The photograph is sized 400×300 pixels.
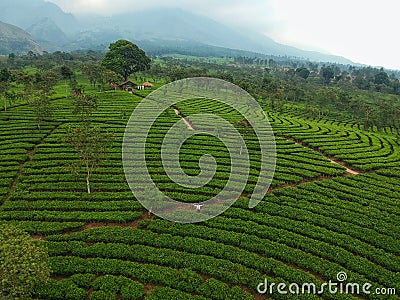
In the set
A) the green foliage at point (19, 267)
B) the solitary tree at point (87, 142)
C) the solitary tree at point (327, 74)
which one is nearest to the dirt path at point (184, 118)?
the solitary tree at point (87, 142)

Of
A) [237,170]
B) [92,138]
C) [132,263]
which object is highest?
[92,138]

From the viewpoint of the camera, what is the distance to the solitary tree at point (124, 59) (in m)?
81.9

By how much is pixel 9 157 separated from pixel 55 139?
275 inches

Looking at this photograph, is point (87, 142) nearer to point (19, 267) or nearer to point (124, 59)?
point (19, 267)

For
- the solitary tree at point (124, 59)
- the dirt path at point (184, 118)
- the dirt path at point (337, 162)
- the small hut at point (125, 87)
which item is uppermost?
the solitary tree at point (124, 59)

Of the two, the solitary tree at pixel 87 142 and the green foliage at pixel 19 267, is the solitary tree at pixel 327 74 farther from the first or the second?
the green foliage at pixel 19 267

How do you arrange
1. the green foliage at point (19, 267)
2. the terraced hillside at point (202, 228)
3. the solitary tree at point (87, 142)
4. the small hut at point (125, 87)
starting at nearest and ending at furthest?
1. the green foliage at point (19, 267)
2. the terraced hillside at point (202, 228)
3. the solitary tree at point (87, 142)
4. the small hut at point (125, 87)

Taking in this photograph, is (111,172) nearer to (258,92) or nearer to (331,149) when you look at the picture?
(331,149)

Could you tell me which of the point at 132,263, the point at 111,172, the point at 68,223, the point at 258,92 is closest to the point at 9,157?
the point at 111,172

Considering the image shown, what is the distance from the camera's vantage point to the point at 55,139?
38969mm

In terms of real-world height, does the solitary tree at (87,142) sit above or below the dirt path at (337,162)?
above

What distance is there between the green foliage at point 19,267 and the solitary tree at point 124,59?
7305 cm

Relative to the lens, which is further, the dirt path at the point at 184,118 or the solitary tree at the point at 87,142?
the dirt path at the point at 184,118

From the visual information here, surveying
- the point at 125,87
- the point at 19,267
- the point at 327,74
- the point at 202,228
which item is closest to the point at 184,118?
the point at 202,228
